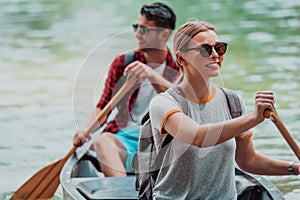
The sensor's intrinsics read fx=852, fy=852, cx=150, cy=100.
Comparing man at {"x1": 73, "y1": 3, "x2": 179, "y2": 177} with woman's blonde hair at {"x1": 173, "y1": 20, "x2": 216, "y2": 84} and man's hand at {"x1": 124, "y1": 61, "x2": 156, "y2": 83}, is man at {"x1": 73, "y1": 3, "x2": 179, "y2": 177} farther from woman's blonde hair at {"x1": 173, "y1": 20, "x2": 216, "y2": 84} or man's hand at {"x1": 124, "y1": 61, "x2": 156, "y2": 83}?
woman's blonde hair at {"x1": 173, "y1": 20, "x2": 216, "y2": 84}

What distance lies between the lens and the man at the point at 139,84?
10.8 feet

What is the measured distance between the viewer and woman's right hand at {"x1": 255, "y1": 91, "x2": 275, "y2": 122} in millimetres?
2006

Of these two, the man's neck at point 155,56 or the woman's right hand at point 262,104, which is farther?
the man's neck at point 155,56

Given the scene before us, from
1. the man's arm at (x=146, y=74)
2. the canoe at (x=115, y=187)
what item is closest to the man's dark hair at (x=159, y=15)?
the man's arm at (x=146, y=74)

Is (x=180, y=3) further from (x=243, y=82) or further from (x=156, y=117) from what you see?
(x=156, y=117)

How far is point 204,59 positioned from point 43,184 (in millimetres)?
1668

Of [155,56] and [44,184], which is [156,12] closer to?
[155,56]

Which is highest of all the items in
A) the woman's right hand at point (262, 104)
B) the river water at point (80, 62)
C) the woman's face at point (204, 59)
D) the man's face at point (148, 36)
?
the woman's face at point (204, 59)

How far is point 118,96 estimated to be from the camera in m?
3.27

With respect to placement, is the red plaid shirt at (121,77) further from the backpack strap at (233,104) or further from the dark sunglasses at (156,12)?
the backpack strap at (233,104)

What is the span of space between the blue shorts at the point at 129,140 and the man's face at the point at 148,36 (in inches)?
12.9

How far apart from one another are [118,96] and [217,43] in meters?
A: 1.13

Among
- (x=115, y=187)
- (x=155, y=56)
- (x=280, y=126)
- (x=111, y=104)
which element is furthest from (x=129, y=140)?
(x=280, y=126)

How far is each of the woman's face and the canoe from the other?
52cm
